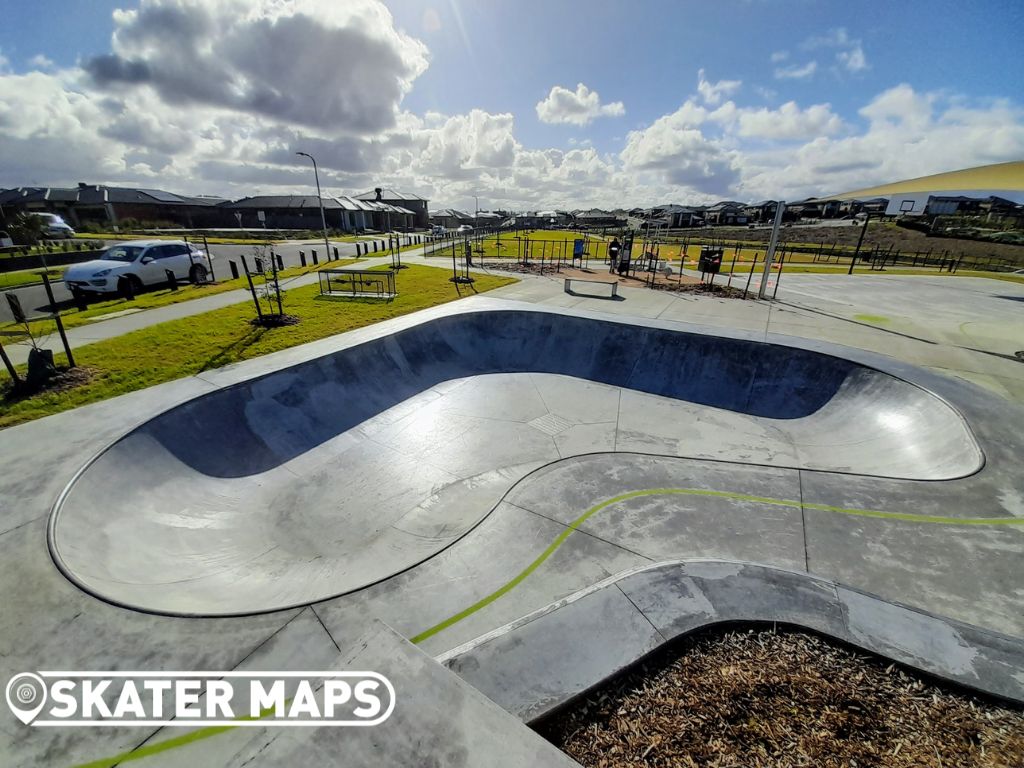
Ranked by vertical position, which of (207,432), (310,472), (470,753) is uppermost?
(470,753)

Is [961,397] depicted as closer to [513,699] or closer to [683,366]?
[683,366]

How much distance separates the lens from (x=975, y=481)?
251 inches

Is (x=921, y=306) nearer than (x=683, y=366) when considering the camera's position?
No

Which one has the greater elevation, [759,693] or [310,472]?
[759,693]

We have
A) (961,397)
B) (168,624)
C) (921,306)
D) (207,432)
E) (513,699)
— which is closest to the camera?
(513,699)

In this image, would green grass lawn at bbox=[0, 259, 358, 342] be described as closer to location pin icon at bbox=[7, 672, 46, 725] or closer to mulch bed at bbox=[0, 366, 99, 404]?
mulch bed at bbox=[0, 366, 99, 404]

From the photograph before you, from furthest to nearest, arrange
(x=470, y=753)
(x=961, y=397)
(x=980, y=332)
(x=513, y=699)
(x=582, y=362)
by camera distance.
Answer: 1. (x=980, y=332)
2. (x=582, y=362)
3. (x=961, y=397)
4. (x=513, y=699)
5. (x=470, y=753)

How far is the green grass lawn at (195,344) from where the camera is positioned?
7.73m

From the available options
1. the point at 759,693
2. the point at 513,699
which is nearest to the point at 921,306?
the point at 759,693

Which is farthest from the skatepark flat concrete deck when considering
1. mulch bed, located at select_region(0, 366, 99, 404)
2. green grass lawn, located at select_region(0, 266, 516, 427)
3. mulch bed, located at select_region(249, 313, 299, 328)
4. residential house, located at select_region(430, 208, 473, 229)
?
residential house, located at select_region(430, 208, 473, 229)

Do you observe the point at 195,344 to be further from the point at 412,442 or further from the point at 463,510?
the point at 463,510

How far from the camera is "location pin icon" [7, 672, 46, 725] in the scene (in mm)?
2939

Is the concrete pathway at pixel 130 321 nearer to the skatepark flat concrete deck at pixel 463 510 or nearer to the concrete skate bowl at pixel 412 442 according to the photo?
the skatepark flat concrete deck at pixel 463 510

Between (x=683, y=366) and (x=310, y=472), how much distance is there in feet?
35.2
